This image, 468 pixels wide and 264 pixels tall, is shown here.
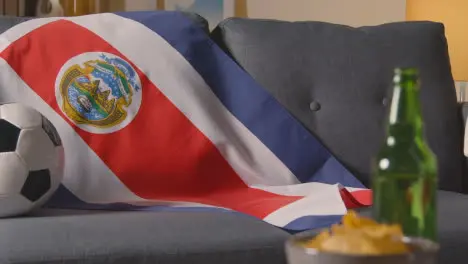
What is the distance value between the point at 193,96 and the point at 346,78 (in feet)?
1.35

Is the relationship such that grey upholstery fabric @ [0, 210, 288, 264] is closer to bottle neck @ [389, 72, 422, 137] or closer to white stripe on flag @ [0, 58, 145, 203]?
white stripe on flag @ [0, 58, 145, 203]

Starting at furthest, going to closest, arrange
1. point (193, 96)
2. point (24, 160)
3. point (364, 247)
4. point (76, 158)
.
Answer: point (193, 96), point (76, 158), point (24, 160), point (364, 247)

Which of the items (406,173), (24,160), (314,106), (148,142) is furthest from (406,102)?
(314,106)

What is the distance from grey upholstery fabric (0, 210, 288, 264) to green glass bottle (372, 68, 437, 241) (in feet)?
2.09

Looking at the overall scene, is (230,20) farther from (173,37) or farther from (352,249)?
(352,249)

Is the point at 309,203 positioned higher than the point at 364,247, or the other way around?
the point at 364,247

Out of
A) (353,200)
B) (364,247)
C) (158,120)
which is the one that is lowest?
(353,200)

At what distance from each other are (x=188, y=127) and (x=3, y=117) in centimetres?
49

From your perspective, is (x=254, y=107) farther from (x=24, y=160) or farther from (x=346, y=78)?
(x=24, y=160)

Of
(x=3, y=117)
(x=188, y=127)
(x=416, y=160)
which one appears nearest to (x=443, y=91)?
(x=188, y=127)

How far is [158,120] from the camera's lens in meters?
1.73

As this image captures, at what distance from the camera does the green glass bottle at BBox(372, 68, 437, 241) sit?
2.02ft

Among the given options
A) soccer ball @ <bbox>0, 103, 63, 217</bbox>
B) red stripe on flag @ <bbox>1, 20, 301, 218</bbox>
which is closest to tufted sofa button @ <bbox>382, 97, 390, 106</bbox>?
red stripe on flag @ <bbox>1, 20, 301, 218</bbox>

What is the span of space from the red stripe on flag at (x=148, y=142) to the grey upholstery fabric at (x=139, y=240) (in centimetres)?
28
